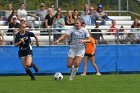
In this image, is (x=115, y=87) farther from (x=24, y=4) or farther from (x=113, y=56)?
(x=24, y=4)

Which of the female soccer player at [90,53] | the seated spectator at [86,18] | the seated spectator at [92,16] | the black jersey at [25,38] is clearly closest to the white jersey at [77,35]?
the black jersey at [25,38]

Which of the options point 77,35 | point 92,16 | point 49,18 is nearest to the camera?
point 77,35

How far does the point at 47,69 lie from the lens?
27219mm

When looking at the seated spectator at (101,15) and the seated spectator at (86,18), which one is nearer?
the seated spectator at (86,18)

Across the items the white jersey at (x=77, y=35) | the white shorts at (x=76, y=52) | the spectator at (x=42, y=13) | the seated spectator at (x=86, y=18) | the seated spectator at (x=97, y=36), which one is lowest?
the white shorts at (x=76, y=52)

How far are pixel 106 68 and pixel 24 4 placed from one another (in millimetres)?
5837

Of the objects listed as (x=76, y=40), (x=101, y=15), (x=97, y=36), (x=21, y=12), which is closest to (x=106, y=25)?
(x=101, y=15)

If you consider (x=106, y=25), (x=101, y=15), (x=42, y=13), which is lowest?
(x=106, y=25)

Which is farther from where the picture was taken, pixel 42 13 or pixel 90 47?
pixel 42 13

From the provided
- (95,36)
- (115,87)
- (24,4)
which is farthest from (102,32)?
(115,87)

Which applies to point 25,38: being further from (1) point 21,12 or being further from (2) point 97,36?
(1) point 21,12

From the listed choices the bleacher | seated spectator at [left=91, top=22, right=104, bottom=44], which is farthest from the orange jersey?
the bleacher

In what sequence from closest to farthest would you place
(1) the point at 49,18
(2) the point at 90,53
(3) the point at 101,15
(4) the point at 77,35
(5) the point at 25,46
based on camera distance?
1. (4) the point at 77,35
2. (5) the point at 25,46
3. (2) the point at 90,53
4. (1) the point at 49,18
5. (3) the point at 101,15

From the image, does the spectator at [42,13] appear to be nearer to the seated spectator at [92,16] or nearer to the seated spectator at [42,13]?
the seated spectator at [42,13]
